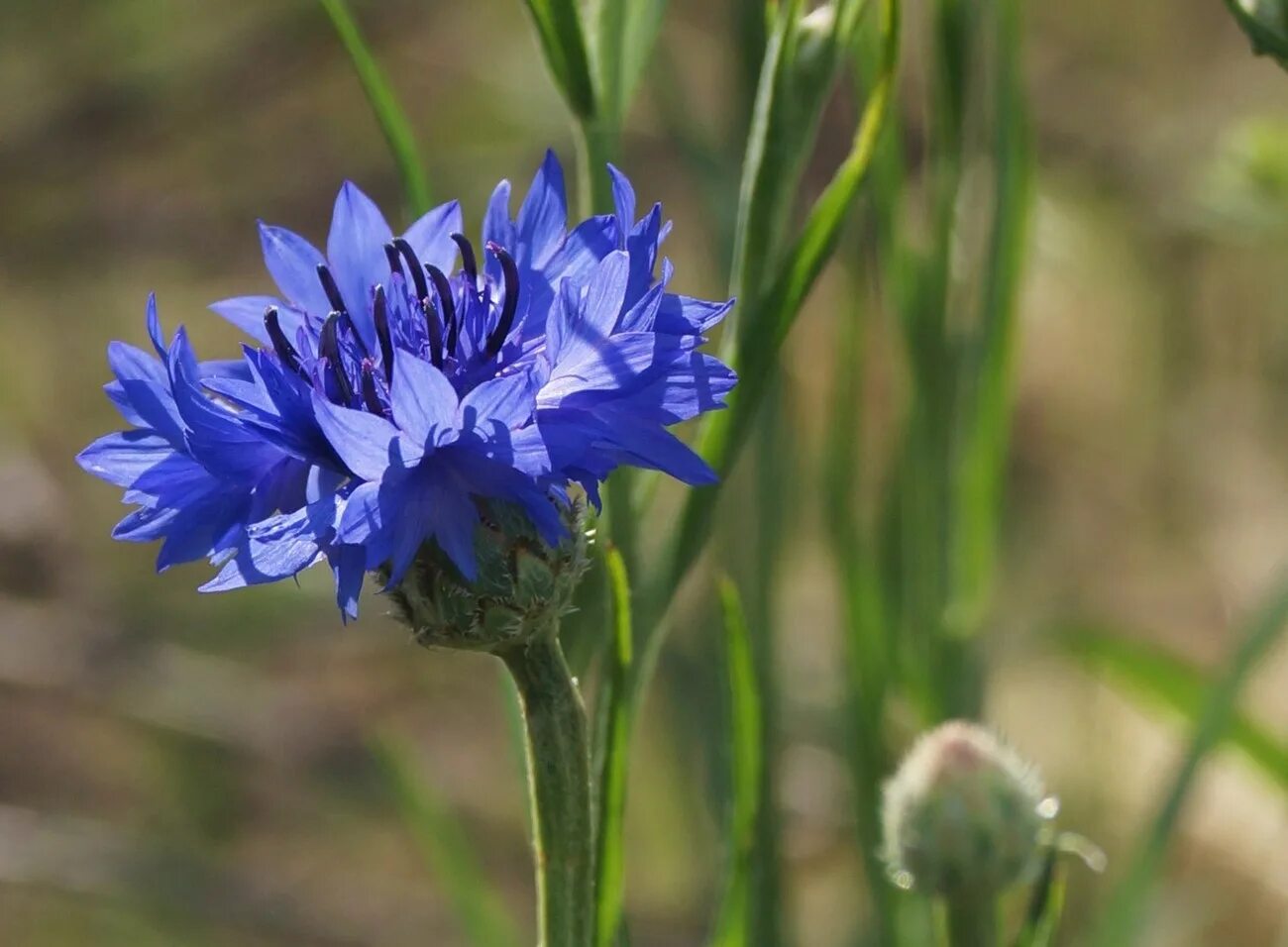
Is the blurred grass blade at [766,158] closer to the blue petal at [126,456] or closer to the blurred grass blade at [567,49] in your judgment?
the blurred grass blade at [567,49]

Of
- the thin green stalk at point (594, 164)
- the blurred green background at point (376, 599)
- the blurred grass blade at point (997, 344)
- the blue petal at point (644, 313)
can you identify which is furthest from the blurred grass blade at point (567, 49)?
the blurred green background at point (376, 599)

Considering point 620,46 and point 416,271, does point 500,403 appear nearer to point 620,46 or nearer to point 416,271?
point 416,271

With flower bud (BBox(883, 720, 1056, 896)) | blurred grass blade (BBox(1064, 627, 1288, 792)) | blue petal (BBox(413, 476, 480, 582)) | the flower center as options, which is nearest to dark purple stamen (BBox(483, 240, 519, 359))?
the flower center

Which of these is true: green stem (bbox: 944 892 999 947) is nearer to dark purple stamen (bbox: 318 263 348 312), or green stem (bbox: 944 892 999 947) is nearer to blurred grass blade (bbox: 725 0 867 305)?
blurred grass blade (bbox: 725 0 867 305)

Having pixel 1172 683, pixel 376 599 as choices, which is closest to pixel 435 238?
pixel 1172 683

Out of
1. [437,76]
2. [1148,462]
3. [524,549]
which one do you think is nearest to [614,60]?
[524,549]

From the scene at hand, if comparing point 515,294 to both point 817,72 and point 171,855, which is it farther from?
point 171,855
